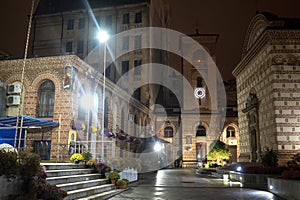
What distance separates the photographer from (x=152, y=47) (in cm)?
4022

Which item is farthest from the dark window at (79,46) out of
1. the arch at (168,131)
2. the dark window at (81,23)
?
the arch at (168,131)

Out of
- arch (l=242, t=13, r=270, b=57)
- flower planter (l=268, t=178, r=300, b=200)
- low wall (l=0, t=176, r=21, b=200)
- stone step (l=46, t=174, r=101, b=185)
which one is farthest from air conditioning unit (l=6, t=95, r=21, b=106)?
arch (l=242, t=13, r=270, b=57)

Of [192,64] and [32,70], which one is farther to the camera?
[192,64]

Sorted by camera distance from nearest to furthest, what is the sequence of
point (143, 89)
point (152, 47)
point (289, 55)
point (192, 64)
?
point (289, 55) → point (143, 89) → point (152, 47) → point (192, 64)

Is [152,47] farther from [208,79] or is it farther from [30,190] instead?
[30,190]

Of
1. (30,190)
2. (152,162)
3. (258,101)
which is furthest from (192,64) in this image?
(30,190)

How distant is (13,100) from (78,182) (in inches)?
427

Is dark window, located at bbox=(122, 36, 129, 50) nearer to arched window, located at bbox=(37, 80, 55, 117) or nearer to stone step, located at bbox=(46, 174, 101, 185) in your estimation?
arched window, located at bbox=(37, 80, 55, 117)

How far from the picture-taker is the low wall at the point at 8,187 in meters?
6.71

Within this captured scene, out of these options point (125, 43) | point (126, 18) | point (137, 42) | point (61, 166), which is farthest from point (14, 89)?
point (126, 18)

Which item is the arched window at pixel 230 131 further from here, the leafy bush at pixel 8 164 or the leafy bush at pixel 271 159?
the leafy bush at pixel 8 164

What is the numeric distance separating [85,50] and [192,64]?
15.6m

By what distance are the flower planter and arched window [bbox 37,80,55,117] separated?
1392cm

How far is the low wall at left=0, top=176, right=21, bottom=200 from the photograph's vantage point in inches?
264
